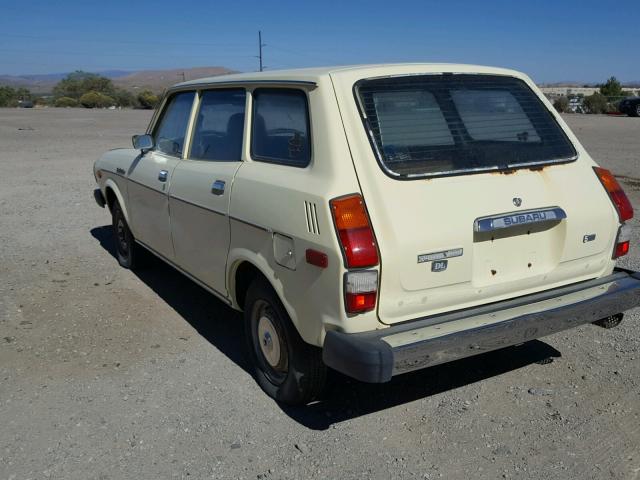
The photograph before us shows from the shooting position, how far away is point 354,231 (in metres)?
2.94

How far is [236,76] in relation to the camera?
168 inches

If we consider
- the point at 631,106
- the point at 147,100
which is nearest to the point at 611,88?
the point at 631,106

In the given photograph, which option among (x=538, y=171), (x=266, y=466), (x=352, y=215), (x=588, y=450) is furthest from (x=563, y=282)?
(x=266, y=466)

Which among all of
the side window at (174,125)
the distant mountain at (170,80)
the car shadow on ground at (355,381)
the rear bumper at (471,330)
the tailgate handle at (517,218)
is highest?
the side window at (174,125)

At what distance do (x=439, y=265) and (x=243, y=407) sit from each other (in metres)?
1.44

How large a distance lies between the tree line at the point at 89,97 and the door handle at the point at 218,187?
41.8m

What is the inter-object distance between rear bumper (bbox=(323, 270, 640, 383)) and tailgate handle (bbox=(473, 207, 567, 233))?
0.43 meters

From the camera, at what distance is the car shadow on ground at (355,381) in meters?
3.61

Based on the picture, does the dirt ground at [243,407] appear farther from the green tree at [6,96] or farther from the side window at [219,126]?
the green tree at [6,96]

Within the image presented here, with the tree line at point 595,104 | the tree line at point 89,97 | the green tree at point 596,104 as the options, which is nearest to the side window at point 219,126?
the tree line at point 595,104

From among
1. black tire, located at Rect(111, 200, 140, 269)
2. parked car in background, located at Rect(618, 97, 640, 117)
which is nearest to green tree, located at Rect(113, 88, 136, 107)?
parked car in background, located at Rect(618, 97, 640, 117)

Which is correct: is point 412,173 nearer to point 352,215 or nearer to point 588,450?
point 352,215

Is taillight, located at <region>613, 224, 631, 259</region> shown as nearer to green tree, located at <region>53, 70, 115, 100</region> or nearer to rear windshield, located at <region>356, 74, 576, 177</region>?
rear windshield, located at <region>356, 74, 576, 177</region>

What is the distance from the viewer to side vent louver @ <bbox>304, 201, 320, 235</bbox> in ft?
9.95
